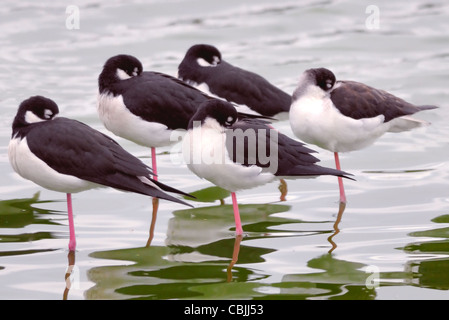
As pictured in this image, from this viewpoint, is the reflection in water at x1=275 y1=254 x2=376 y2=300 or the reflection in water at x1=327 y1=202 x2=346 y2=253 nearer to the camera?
the reflection in water at x1=275 y1=254 x2=376 y2=300

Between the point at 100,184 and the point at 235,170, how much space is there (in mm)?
1377

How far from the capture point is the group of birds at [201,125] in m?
9.73

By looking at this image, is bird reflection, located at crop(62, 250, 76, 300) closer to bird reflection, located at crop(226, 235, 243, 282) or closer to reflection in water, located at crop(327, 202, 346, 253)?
bird reflection, located at crop(226, 235, 243, 282)

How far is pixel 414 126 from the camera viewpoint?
1213cm

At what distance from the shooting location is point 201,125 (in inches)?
399

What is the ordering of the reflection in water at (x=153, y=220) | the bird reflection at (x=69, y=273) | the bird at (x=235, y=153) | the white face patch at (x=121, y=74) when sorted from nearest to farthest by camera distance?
the bird reflection at (x=69, y=273)
the bird at (x=235, y=153)
the reflection in water at (x=153, y=220)
the white face patch at (x=121, y=74)

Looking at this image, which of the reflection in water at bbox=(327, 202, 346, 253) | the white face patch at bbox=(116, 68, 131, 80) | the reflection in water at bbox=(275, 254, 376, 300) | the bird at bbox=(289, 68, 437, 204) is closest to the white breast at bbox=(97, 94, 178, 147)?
the white face patch at bbox=(116, 68, 131, 80)

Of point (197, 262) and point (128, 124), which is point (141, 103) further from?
point (197, 262)

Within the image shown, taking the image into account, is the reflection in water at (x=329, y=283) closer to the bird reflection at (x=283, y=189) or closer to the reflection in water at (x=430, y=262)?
the reflection in water at (x=430, y=262)

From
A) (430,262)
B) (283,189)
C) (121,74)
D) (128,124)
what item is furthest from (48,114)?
(430,262)

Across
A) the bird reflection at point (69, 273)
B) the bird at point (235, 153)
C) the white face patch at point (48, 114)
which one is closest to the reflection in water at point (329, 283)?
the bird at point (235, 153)

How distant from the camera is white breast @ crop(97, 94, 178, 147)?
11805mm

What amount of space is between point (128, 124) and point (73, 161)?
2226mm

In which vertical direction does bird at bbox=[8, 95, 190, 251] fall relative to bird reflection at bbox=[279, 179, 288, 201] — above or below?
above
